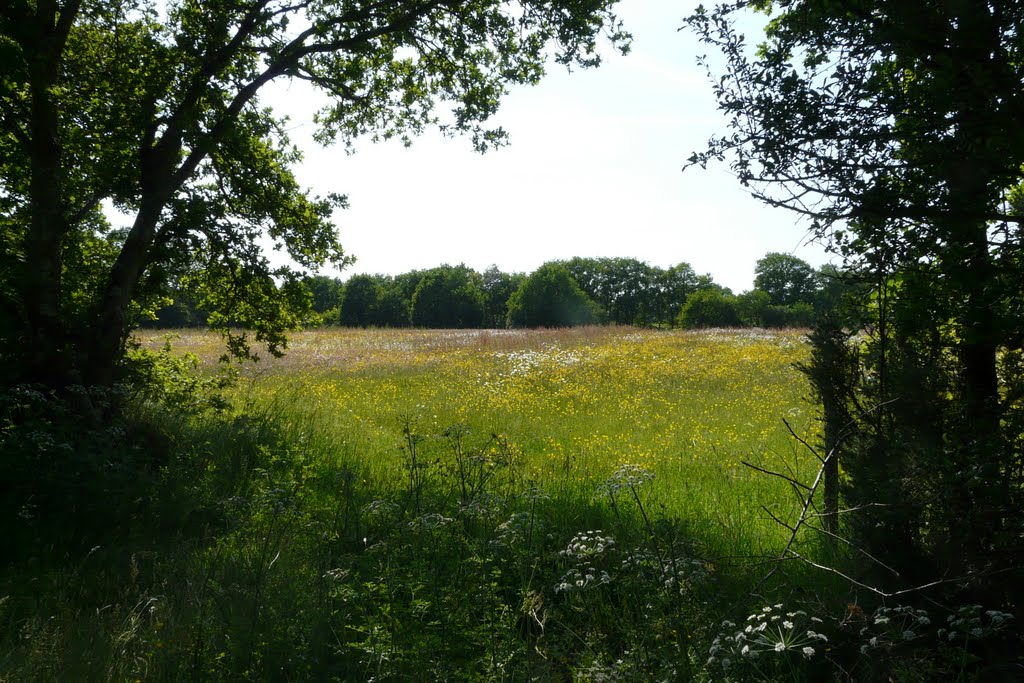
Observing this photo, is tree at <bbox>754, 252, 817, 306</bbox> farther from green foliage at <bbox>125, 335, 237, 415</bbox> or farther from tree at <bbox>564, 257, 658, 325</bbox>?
green foliage at <bbox>125, 335, 237, 415</bbox>

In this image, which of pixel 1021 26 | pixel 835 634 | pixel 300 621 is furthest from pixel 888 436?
pixel 300 621

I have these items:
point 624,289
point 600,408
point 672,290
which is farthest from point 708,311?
point 600,408

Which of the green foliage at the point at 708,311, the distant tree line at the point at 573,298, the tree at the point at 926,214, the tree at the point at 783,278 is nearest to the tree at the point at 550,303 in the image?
the distant tree line at the point at 573,298

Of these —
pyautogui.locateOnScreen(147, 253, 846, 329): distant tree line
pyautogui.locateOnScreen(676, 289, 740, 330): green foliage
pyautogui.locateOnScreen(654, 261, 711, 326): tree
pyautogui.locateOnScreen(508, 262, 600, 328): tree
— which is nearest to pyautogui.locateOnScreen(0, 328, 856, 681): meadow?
pyautogui.locateOnScreen(508, 262, 600, 328): tree

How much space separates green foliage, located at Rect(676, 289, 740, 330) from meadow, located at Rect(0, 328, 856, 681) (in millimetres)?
70085

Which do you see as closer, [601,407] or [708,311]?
[601,407]

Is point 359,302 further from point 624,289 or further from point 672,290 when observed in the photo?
point 672,290

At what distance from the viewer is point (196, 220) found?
29.6ft

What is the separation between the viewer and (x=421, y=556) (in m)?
4.75

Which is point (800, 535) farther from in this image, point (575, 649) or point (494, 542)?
point (494, 542)

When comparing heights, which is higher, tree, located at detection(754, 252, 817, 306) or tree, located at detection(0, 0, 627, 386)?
tree, located at detection(754, 252, 817, 306)

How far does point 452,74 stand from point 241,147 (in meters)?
4.62

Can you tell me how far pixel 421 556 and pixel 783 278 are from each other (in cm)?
11024

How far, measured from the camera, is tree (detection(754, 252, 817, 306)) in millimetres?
100562
